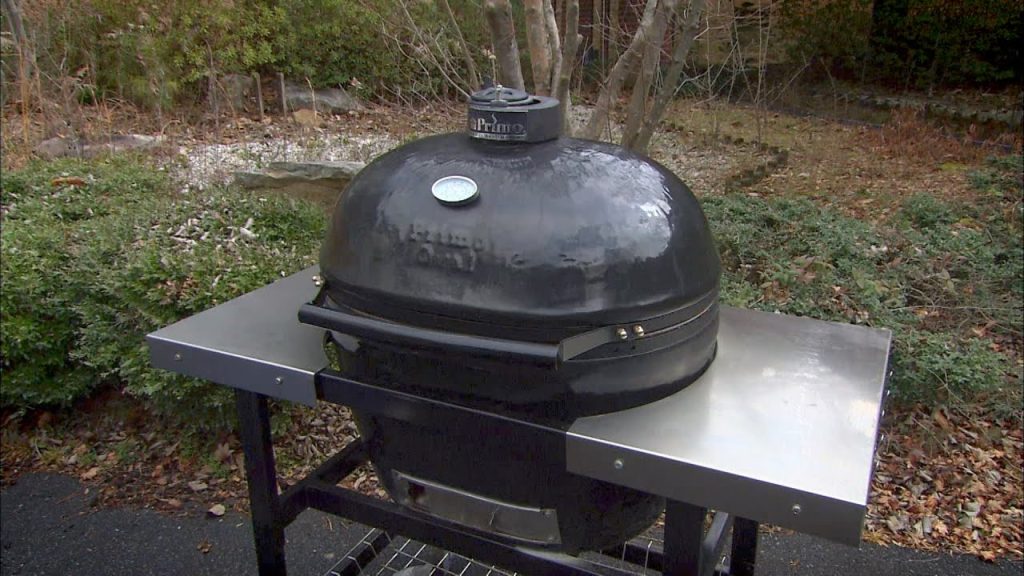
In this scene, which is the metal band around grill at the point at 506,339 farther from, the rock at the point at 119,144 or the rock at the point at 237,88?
the rock at the point at 237,88

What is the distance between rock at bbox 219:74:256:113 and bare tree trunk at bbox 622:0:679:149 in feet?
14.8

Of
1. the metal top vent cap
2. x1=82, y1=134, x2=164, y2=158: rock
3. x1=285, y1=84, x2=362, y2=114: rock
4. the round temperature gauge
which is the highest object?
the metal top vent cap

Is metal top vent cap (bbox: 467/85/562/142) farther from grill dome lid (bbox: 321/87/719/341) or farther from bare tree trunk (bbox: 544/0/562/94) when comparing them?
bare tree trunk (bbox: 544/0/562/94)

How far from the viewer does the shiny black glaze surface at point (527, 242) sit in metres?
1.35

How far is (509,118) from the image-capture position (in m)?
1.55

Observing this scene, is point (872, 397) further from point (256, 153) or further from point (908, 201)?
point (256, 153)

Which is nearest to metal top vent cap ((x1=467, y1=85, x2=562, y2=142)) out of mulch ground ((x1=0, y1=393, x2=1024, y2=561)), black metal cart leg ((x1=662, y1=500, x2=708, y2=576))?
black metal cart leg ((x1=662, y1=500, x2=708, y2=576))

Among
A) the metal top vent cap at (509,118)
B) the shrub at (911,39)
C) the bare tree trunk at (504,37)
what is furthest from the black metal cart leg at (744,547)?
the shrub at (911,39)

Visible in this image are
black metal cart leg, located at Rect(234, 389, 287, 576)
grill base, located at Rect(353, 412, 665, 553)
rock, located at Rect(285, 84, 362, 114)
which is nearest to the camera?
grill base, located at Rect(353, 412, 665, 553)

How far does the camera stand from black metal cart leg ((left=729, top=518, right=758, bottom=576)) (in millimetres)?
2141

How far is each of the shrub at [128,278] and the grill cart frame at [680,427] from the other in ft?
4.12

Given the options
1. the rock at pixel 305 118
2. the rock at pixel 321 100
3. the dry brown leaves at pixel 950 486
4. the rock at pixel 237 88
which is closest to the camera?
the dry brown leaves at pixel 950 486

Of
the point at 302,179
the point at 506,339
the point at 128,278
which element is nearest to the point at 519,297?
the point at 506,339

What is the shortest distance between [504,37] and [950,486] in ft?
9.00
